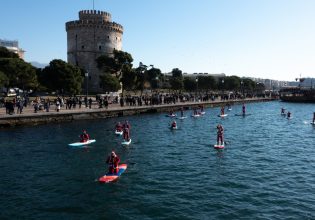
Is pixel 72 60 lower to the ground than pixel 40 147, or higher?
higher

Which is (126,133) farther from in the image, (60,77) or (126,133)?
(60,77)

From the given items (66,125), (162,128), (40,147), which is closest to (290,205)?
(40,147)

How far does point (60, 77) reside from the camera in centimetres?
6888

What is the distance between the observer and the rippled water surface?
55.0ft

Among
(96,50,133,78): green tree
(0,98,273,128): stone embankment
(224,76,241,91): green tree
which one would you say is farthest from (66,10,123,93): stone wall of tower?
(224,76,241,91): green tree

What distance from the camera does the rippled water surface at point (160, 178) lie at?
16750 millimetres

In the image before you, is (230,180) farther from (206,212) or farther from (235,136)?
(235,136)

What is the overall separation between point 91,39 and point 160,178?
77.7 meters

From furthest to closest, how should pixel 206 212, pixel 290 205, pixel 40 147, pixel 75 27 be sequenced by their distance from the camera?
pixel 75 27 < pixel 40 147 < pixel 290 205 < pixel 206 212

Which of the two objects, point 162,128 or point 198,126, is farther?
point 198,126

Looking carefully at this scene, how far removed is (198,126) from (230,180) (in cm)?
2736

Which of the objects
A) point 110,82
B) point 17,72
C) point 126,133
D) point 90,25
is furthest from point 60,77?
point 126,133

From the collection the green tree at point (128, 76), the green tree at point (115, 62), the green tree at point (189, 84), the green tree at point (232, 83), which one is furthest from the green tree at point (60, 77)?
the green tree at point (232, 83)

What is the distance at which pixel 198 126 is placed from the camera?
1930 inches
